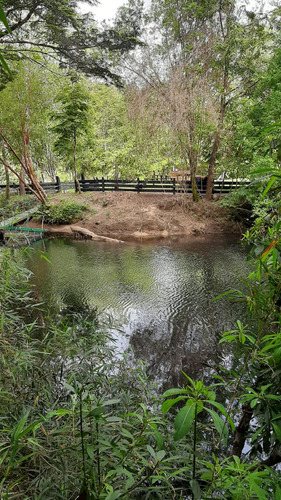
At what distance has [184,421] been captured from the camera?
67 centimetres

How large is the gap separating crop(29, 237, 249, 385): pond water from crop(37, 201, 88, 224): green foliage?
2134 millimetres

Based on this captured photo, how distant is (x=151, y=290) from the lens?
6344mm

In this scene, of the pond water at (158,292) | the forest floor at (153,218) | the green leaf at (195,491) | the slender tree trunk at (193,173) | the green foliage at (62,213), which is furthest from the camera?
the green foliage at (62,213)

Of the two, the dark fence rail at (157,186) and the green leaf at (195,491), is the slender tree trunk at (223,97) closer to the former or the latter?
the dark fence rail at (157,186)

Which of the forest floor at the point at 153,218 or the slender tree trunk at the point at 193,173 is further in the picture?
the slender tree trunk at the point at 193,173

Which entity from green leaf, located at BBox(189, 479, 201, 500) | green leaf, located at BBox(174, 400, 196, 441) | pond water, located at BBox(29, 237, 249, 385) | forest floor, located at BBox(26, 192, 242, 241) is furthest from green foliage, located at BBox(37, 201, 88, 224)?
green leaf, located at BBox(174, 400, 196, 441)

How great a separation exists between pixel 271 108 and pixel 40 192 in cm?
925

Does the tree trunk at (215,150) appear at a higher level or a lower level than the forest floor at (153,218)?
higher

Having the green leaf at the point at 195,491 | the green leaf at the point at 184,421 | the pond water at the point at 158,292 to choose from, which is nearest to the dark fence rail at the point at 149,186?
the pond water at the point at 158,292

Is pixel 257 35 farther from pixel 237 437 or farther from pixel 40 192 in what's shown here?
pixel 237 437

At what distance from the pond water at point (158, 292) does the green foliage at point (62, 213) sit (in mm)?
2134

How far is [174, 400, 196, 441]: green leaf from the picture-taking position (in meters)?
0.65

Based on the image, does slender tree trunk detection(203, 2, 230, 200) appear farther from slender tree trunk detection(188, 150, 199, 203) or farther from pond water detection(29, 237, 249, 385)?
pond water detection(29, 237, 249, 385)

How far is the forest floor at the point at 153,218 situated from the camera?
12070mm
